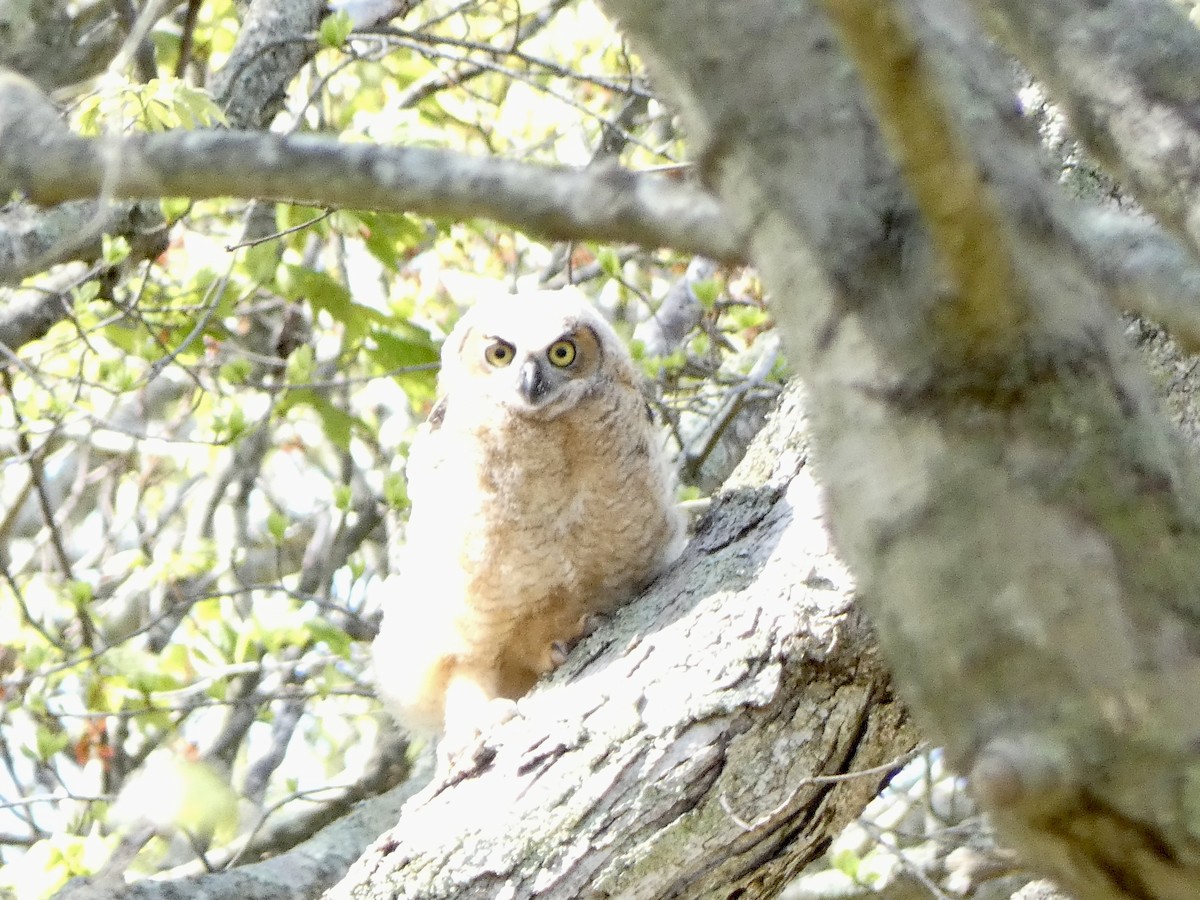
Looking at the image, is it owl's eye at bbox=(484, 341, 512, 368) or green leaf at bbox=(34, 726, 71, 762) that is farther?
green leaf at bbox=(34, 726, 71, 762)

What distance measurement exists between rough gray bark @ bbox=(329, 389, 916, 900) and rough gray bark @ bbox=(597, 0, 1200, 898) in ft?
6.57

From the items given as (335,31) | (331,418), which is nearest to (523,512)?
(331,418)

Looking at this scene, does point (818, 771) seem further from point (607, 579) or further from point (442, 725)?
point (442, 725)

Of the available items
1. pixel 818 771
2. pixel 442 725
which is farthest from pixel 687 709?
pixel 442 725

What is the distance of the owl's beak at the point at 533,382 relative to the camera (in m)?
4.32

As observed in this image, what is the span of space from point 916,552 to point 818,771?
85.4 inches

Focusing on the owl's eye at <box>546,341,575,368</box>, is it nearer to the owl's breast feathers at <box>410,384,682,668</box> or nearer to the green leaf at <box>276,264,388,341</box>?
the owl's breast feathers at <box>410,384,682,668</box>

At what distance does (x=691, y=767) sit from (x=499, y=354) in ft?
6.06

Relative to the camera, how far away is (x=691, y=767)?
10.3 ft

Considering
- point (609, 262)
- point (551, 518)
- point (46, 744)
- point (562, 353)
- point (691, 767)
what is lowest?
point (691, 767)

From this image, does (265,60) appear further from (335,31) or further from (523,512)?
(523,512)

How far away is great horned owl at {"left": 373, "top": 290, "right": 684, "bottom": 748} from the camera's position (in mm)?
4219

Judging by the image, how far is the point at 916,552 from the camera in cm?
117

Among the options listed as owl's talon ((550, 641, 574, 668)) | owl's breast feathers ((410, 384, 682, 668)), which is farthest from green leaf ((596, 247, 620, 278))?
owl's talon ((550, 641, 574, 668))
